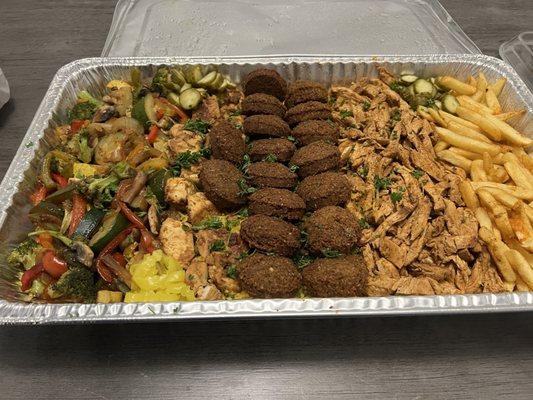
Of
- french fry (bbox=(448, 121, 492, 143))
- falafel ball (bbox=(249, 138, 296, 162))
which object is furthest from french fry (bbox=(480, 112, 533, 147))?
falafel ball (bbox=(249, 138, 296, 162))

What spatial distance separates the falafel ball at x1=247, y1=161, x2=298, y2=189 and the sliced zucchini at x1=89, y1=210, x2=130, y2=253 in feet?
3.96

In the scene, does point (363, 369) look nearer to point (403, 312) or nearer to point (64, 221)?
point (403, 312)

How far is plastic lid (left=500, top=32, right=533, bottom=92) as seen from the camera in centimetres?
577

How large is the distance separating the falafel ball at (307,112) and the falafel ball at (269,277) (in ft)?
5.95

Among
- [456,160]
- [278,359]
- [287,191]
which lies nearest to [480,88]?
[456,160]

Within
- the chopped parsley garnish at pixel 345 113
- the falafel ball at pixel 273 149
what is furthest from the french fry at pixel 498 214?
the falafel ball at pixel 273 149

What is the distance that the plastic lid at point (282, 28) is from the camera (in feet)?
19.5

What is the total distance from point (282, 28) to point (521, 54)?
376 centimetres

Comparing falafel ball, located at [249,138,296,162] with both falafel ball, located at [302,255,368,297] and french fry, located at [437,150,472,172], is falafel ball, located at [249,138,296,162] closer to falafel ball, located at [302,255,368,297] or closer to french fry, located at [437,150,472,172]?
falafel ball, located at [302,255,368,297]

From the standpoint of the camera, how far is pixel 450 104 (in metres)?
4.39

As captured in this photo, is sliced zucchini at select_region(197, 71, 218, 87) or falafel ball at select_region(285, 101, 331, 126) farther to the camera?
sliced zucchini at select_region(197, 71, 218, 87)

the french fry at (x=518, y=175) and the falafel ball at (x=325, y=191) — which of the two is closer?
the falafel ball at (x=325, y=191)

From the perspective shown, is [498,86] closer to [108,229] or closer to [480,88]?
[480,88]

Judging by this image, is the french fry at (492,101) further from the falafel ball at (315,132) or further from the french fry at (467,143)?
the falafel ball at (315,132)
